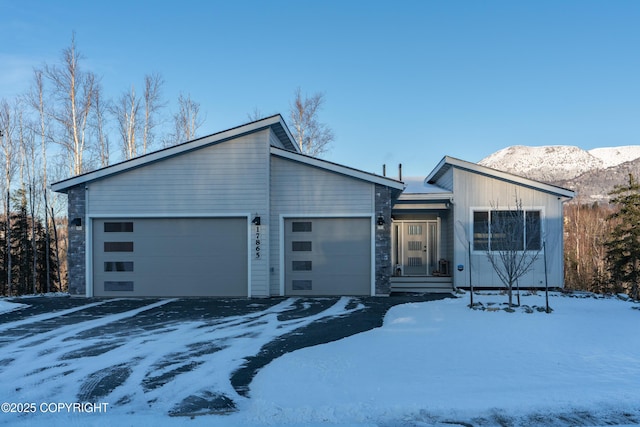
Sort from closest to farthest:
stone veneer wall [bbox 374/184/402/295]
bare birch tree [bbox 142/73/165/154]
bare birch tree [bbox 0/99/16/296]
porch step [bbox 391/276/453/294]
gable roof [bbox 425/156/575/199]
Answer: stone veneer wall [bbox 374/184/402/295]
gable roof [bbox 425/156/575/199]
porch step [bbox 391/276/453/294]
bare birch tree [bbox 0/99/16/296]
bare birch tree [bbox 142/73/165/154]

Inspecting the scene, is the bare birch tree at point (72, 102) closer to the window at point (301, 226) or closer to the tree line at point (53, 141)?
the tree line at point (53, 141)

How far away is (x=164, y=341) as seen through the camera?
6465mm

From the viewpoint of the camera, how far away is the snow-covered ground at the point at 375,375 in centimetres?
374

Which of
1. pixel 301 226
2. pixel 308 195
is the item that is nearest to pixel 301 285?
pixel 301 226

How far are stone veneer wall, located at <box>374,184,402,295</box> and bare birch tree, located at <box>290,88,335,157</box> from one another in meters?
13.7

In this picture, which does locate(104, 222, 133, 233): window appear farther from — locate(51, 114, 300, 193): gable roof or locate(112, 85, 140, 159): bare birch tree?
locate(112, 85, 140, 159): bare birch tree

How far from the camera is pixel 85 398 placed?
4.16 meters

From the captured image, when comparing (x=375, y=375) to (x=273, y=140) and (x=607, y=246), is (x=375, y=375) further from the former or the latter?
(x=607, y=246)

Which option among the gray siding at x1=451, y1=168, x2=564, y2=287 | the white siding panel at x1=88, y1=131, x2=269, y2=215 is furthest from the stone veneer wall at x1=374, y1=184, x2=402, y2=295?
the white siding panel at x1=88, y1=131, x2=269, y2=215

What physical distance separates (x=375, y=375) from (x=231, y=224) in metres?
7.66

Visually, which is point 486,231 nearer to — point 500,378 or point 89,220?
point 500,378

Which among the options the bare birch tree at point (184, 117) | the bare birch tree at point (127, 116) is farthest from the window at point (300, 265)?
the bare birch tree at point (184, 117)

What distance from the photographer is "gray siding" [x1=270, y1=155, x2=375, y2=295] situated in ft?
38.1

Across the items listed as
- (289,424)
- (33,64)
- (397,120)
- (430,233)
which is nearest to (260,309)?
(289,424)
